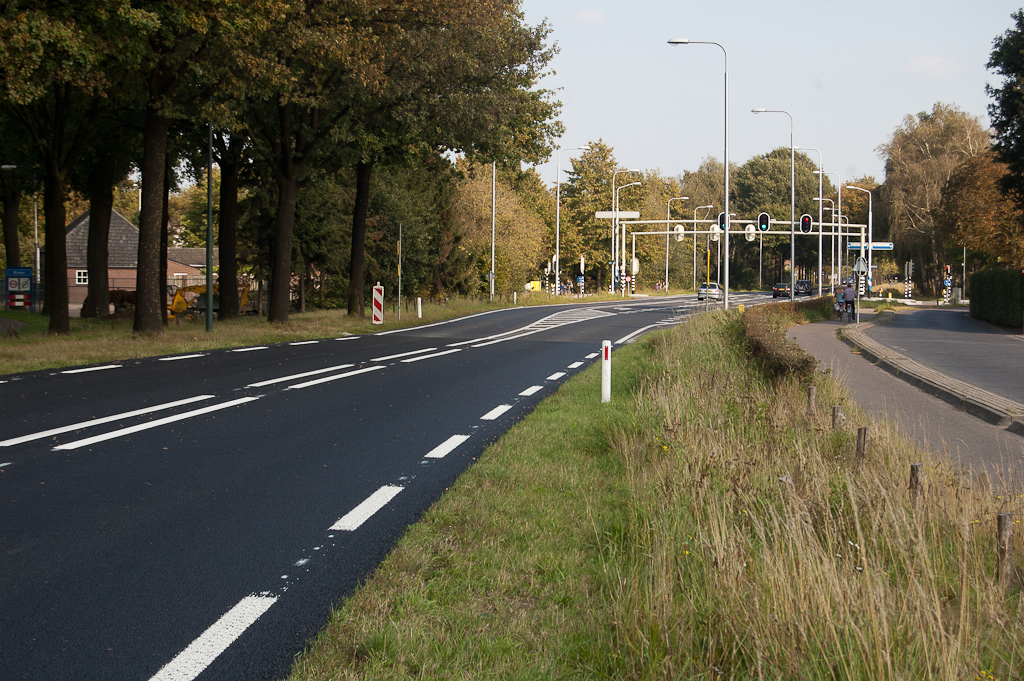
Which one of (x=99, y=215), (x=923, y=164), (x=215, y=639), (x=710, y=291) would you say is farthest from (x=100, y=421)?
(x=923, y=164)

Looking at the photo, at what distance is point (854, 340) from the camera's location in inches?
1073

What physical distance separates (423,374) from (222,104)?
1012 cm

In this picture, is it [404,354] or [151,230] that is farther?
[151,230]

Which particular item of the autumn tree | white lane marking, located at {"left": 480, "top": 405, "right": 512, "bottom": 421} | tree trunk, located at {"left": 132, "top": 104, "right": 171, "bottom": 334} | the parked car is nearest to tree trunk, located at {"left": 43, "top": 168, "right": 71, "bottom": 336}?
tree trunk, located at {"left": 132, "top": 104, "right": 171, "bottom": 334}

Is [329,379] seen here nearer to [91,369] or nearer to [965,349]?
[91,369]

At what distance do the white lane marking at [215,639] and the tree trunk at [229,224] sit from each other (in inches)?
1109

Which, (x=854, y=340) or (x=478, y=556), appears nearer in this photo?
(x=478, y=556)

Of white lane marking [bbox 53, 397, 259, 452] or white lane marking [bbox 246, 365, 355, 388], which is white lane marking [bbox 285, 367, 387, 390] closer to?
white lane marking [bbox 246, 365, 355, 388]

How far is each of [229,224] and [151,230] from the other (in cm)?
929

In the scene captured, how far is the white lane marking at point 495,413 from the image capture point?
36.3 ft

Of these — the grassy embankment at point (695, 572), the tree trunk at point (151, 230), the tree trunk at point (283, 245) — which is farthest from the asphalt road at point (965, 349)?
the tree trunk at point (283, 245)

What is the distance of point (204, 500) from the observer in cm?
665

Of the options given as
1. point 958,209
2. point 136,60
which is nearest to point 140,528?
point 136,60

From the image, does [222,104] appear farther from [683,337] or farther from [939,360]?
[939,360]
